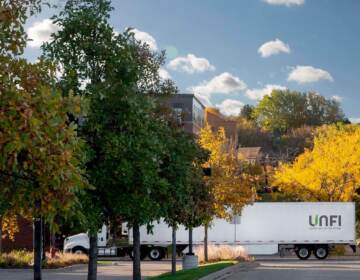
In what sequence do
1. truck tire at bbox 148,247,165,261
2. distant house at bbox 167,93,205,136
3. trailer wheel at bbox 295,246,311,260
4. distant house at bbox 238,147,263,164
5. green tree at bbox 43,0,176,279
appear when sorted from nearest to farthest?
1. green tree at bbox 43,0,176,279
2. trailer wheel at bbox 295,246,311,260
3. truck tire at bbox 148,247,165,261
4. distant house at bbox 167,93,205,136
5. distant house at bbox 238,147,263,164

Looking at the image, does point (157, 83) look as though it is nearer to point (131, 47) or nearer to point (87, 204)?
point (131, 47)

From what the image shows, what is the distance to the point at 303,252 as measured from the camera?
2026 inches

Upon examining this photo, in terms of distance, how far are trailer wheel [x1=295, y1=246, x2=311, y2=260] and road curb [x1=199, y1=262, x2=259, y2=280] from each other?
33.7ft

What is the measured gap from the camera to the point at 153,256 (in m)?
51.9

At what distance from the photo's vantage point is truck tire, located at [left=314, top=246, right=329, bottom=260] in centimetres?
5125

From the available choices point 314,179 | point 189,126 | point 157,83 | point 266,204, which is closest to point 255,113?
point 189,126

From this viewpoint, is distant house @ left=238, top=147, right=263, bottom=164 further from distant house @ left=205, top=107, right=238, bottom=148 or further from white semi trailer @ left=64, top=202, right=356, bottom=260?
white semi trailer @ left=64, top=202, right=356, bottom=260

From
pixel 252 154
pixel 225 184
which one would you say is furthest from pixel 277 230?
pixel 252 154

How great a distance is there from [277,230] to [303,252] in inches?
87.5

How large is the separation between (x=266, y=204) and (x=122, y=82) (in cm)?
3304

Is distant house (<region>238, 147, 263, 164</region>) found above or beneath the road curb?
above

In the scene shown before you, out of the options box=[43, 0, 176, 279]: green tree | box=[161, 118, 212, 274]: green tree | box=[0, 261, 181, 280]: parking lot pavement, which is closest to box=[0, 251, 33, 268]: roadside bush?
box=[0, 261, 181, 280]: parking lot pavement

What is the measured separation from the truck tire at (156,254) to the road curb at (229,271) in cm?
1140

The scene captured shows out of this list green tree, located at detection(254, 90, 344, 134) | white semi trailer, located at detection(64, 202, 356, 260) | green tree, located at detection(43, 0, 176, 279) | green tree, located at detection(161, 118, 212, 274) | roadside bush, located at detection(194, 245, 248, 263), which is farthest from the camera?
green tree, located at detection(254, 90, 344, 134)
